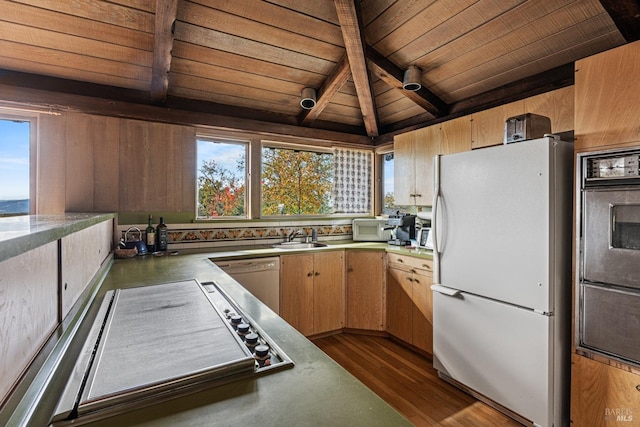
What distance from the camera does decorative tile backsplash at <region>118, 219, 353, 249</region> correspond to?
2.92 m

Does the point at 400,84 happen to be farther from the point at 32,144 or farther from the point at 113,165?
the point at 32,144

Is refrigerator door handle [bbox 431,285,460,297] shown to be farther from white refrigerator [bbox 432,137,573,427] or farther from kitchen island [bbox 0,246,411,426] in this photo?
kitchen island [bbox 0,246,411,426]

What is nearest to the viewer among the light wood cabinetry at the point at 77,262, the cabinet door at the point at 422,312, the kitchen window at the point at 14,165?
the light wood cabinetry at the point at 77,262

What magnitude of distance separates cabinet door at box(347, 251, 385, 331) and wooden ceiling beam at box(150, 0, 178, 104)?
7.32ft

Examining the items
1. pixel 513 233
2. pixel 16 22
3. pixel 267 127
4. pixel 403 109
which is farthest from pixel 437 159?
pixel 16 22

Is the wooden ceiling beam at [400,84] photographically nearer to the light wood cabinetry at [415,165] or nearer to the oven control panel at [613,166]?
the light wood cabinetry at [415,165]

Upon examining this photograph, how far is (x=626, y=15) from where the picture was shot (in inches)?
65.4

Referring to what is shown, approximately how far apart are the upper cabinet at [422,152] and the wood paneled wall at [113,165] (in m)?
2.09

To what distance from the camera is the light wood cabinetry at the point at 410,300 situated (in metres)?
2.64

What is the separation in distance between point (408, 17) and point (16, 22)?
2.57 m

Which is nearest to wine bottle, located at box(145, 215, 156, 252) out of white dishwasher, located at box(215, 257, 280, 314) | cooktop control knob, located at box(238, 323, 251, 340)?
white dishwasher, located at box(215, 257, 280, 314)

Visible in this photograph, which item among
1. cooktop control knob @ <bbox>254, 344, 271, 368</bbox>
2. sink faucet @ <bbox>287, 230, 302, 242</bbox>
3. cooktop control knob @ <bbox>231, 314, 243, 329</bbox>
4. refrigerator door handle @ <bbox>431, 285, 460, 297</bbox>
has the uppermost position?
sink faucet @ <bbox>287, 230, 302, 242</bbox>

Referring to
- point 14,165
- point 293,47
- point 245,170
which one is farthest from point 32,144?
point 293,47

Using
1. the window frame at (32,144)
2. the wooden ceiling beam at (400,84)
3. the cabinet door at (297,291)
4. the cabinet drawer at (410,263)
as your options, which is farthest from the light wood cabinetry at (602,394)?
the window frame at (32,144)
